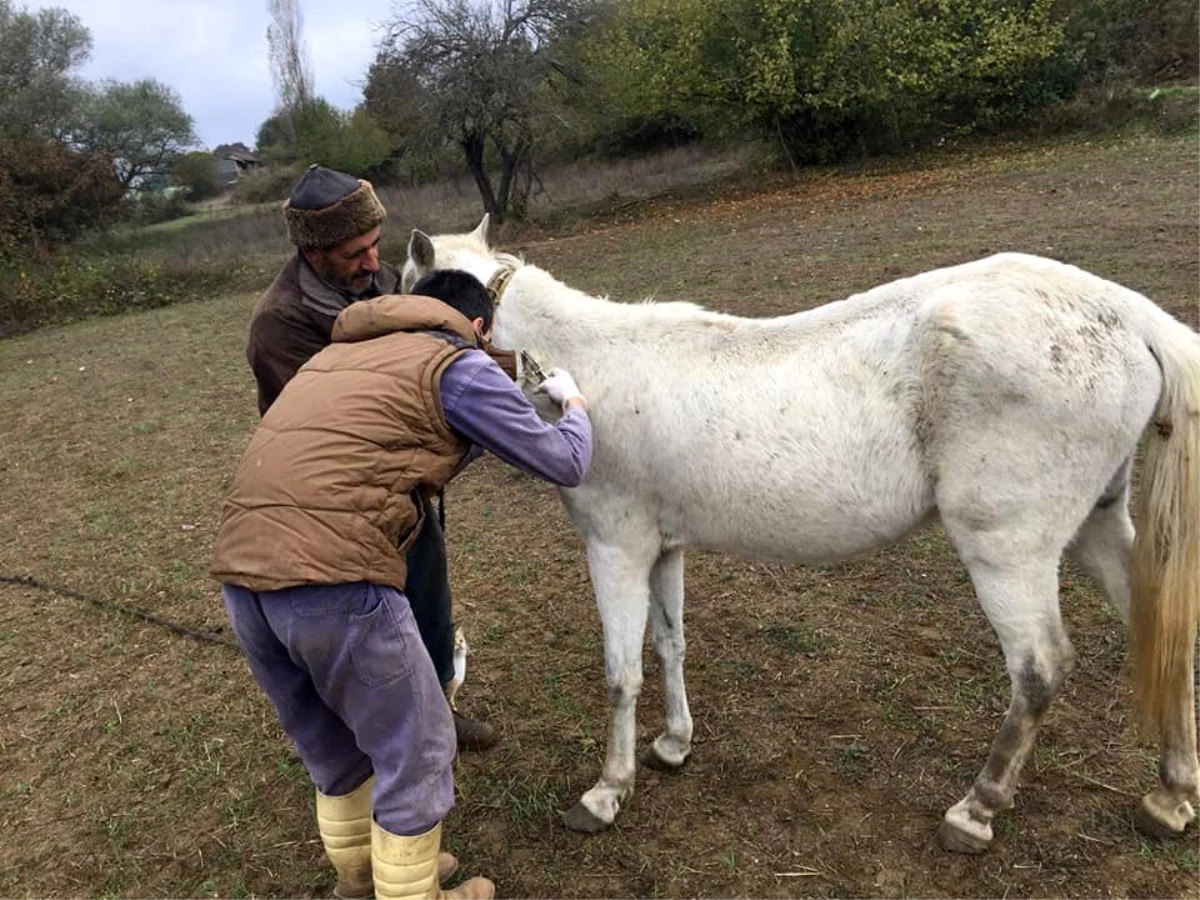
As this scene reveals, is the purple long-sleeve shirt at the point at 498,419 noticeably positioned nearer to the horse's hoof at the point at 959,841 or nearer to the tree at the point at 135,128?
the horse's hoof at the point at 959,841

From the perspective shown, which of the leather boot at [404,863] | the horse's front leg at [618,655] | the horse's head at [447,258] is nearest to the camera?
the leather boot at [404,863]

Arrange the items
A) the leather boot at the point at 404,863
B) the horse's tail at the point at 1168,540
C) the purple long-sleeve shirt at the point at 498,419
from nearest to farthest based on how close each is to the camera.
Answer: the purple long-sleeve shirt at the point at 498,419, the leather boot at the point at 404,863, the horse's tail at the point at 1168,540

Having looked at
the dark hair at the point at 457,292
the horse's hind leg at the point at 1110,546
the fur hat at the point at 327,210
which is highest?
the fur hat at the point at 327,210

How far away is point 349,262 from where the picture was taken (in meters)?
2.78

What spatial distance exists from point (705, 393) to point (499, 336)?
31.7 inches

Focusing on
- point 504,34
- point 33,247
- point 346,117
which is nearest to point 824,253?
point 504,34

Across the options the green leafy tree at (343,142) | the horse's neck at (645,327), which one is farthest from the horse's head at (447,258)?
the green leafy tree at (343,142)

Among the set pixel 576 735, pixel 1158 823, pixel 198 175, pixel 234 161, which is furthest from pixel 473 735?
pixel 234 161

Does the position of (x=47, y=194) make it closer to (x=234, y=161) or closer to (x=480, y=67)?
(x=480, y=67)

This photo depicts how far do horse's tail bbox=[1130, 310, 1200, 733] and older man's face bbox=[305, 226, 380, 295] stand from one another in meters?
2.43

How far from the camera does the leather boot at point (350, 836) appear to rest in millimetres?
2451

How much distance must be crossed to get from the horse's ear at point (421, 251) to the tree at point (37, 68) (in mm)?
23869

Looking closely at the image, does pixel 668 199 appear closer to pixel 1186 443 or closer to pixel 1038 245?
pixel 1038 245

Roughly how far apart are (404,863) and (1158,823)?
2298 millimetres
